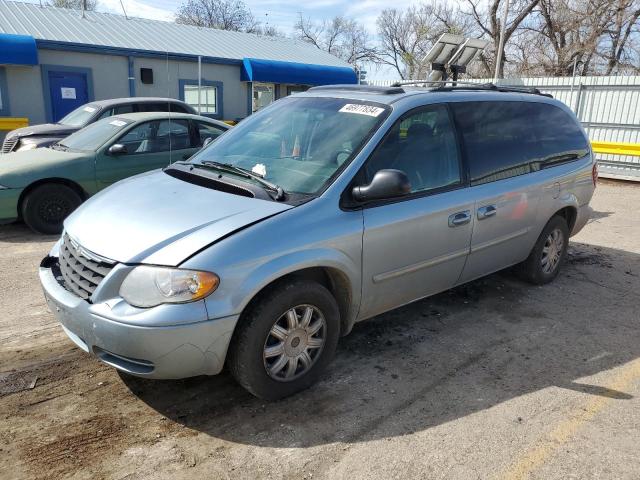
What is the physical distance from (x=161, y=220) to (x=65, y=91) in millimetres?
15377

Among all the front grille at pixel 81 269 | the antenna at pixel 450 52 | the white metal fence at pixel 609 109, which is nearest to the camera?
the front grille at pixel 81 269

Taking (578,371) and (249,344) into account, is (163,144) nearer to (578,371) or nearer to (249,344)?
(249,344)

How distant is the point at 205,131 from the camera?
805 cm

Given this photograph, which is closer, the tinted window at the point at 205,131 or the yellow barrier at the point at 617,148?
the tinted window at the point at 205,131

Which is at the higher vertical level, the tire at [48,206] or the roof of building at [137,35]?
the roof of building at [137,35]

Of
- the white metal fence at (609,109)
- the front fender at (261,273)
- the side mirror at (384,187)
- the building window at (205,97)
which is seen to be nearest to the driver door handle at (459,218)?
the side mirror at (384,187)

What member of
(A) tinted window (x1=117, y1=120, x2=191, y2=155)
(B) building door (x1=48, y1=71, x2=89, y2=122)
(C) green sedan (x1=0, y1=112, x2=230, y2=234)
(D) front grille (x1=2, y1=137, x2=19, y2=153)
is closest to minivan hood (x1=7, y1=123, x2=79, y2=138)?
(D) front grille (x1=2, y1=137, x2=19, y2=153)

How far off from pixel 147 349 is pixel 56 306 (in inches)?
30.0

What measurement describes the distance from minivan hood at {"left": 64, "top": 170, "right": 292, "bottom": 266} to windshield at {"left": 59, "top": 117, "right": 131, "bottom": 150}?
13.9ft

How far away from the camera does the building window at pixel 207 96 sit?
62.2 ft

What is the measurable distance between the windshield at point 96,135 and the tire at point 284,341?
5.28 m

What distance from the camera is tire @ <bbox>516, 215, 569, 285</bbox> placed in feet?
16.5

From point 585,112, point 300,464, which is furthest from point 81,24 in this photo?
point 300,464

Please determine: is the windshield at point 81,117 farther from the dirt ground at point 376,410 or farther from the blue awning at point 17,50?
the dirt ground at point 376,410
